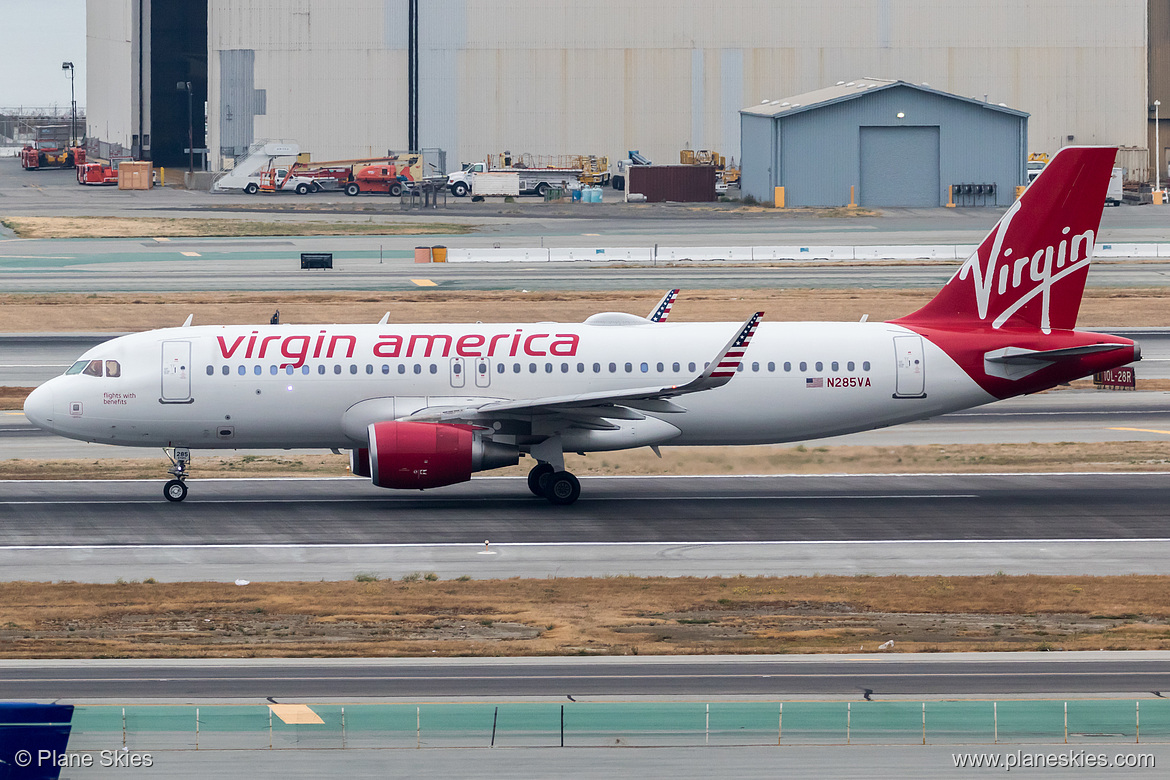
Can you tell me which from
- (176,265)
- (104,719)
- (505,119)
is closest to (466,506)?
(104,719)

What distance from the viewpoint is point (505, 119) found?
459 ft

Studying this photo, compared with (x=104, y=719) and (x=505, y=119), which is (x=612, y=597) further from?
(x=505, y=119)

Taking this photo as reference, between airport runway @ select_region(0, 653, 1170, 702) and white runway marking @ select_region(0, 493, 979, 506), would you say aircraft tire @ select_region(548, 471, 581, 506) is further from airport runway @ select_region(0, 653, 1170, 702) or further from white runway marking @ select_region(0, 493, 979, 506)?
airport runway @ select_region(0, 653, 1170, 702)

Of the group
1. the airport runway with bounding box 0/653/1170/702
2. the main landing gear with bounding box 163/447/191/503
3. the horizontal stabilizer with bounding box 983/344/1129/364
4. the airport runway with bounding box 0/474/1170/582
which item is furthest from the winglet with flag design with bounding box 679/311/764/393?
the main landing gear with bounding box 163/447/191/503

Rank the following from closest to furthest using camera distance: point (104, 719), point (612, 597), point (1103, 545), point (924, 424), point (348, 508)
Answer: point (104, 719)
point (612, 597)
point (1103, 545)
point (348, 508)
point (924, 424)

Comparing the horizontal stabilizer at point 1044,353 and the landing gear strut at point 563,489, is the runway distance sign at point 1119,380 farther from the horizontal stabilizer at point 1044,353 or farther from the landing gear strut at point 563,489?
the landing gear strut at point 563,489

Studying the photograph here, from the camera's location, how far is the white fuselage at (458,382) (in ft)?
120

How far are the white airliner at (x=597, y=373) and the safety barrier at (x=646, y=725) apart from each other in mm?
15429

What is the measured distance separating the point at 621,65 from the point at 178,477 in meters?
105

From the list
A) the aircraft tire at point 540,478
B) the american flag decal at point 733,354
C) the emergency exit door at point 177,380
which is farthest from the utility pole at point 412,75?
the american flag decal at point 733,354

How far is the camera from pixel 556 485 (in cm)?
3697

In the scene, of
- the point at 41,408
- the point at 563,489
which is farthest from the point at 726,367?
the point at 41,408

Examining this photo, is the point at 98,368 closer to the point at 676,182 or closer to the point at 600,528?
the point at 600,528

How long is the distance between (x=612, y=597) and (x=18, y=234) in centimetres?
8952
